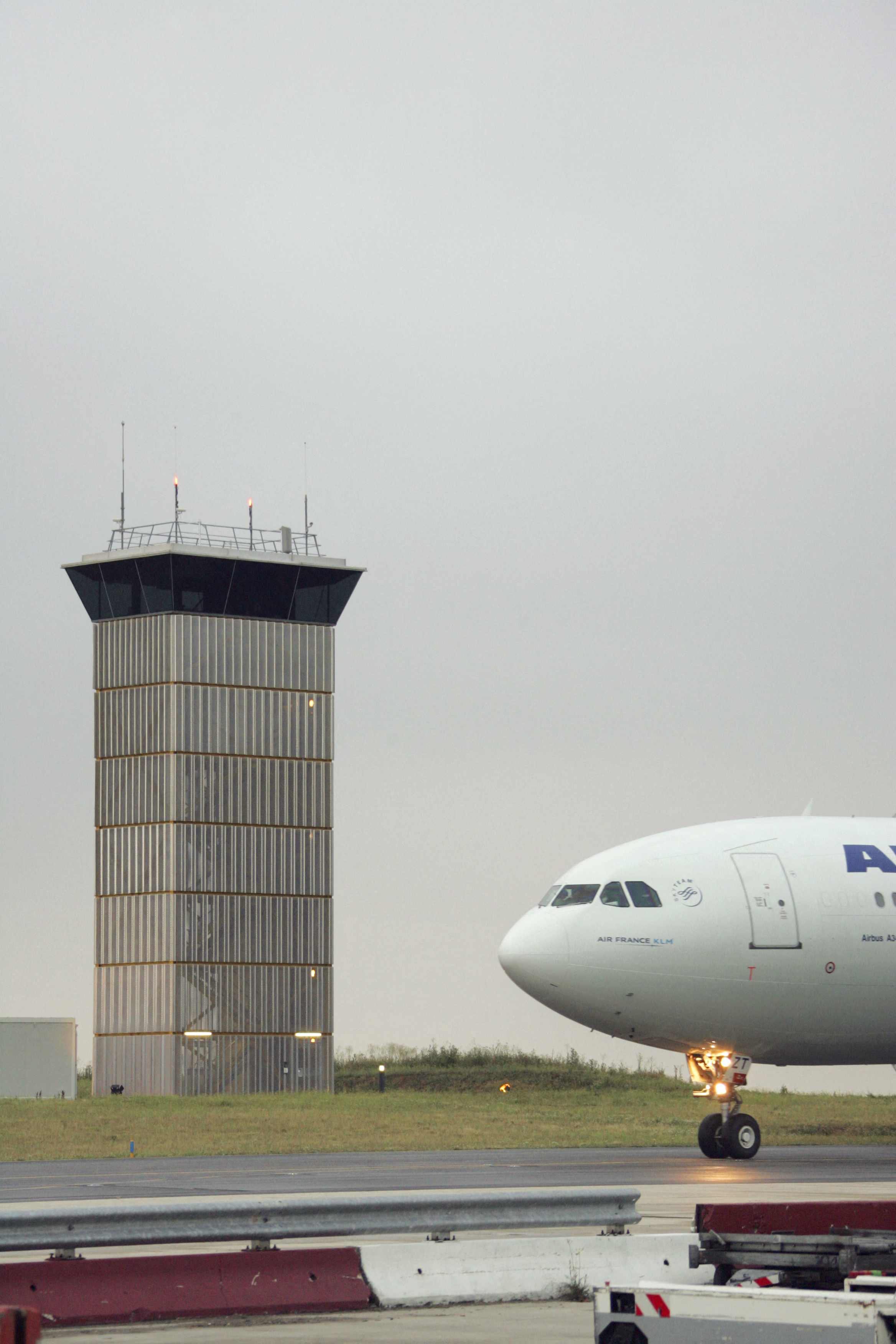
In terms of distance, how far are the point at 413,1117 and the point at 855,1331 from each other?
1546 inches

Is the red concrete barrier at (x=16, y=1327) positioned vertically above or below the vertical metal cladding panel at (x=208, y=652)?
below

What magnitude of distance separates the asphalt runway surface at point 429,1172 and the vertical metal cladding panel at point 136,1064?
5600 centimetres

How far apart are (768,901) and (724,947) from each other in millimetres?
1086

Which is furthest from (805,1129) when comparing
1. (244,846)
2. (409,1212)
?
(244,846)

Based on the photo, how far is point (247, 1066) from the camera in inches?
3501

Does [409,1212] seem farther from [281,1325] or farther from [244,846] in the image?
[244,846]

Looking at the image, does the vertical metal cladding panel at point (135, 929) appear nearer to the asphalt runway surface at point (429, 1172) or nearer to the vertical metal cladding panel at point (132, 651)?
the vertical metal cladding panel at point (132, 651)

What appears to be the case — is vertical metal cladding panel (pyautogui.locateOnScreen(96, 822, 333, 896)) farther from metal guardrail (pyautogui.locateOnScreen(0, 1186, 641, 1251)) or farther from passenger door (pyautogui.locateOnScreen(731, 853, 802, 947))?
metal guardrail (pyautogui.locateOnScreen(0, 1186, 641, 1251))

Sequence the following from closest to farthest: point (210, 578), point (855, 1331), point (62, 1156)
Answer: point (855, 1331), point (62, 1156), point (210, 578)

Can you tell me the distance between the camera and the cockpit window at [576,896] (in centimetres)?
3083

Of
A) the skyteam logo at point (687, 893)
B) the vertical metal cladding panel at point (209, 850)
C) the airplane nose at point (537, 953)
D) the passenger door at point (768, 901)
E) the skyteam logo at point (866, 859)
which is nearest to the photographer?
the airplane nose at point (537, 953)

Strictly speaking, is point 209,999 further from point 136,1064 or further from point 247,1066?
point 136,1064

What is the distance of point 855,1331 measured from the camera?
880cm

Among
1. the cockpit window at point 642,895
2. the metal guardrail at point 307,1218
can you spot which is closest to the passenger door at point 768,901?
the cockpit window at point 642,895
